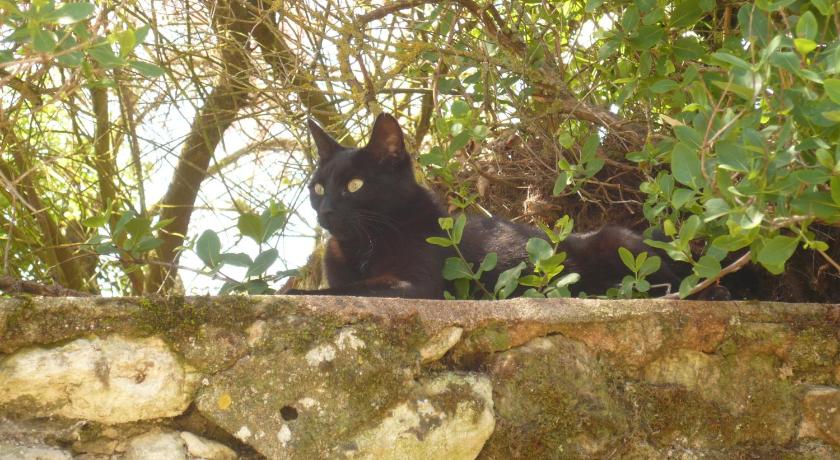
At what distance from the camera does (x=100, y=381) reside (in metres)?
1.64

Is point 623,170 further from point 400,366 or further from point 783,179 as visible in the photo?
point 400,366

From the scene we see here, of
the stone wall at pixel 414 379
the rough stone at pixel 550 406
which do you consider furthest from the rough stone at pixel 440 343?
the rough stone at pixel 550 406

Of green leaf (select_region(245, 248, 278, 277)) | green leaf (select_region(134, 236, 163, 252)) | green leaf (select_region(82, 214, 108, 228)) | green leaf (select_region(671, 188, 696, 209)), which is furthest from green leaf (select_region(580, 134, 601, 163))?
green leaf (select_region(82, 214, 108, 228))

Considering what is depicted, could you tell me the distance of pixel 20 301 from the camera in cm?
164

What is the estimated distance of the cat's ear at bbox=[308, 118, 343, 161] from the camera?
3.63 metres

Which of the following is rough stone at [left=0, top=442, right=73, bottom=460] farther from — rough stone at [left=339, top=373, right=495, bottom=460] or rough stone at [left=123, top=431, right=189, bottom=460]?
rough stone at [left=339, top=373, right=495, bottom=460]

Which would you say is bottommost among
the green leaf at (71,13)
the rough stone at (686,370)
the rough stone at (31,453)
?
the rough stone at (686,370)

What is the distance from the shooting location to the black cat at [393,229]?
10.9 feet

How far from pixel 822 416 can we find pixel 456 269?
1.18 m

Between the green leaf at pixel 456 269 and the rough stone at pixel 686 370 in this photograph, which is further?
the green leaf at pixel 456 269

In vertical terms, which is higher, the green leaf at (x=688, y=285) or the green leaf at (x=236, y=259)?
the green leaf at (x=236, y=259)

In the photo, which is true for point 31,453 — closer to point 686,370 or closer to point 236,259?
point 236,259

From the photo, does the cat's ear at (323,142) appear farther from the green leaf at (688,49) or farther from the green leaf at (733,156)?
the green leaf at (733,156)

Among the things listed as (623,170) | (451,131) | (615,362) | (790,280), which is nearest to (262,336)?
(615,362)
